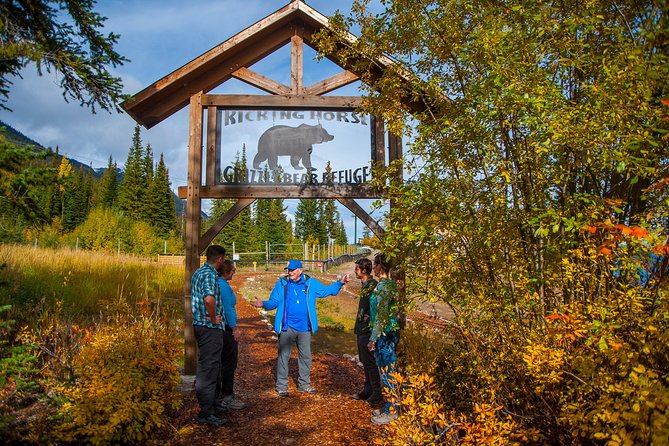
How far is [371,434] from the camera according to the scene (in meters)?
4.29

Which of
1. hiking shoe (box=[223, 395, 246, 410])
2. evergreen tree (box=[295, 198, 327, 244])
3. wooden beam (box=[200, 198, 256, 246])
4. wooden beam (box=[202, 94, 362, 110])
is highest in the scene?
evergreen tree (box=[295, 198, 327, 244])

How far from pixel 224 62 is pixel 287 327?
402 cm

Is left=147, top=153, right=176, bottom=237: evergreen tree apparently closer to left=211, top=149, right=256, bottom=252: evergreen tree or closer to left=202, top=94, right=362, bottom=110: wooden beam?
left=211, top=149, right=256, bottom=252: evergreen tree

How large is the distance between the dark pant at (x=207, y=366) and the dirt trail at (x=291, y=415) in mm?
233

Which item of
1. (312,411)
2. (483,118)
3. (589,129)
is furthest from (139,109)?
(589,129)

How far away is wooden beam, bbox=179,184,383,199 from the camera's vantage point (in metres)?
6.51

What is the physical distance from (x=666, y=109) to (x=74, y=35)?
6.22 m

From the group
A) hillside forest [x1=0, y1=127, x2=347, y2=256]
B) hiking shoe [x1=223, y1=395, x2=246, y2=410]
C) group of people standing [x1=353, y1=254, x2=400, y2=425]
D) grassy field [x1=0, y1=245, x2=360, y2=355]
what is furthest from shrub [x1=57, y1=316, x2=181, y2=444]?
hillside forest [x1=0, y1=127, x2=347, y2=256]

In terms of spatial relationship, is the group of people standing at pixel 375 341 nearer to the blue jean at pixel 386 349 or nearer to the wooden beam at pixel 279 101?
the blue jean at pixel 386 349

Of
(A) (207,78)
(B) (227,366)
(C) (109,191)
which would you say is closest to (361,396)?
(B) (227,366)

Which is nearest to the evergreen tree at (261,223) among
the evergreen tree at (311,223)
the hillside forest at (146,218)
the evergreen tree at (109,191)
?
the hillside forest at (146,218)

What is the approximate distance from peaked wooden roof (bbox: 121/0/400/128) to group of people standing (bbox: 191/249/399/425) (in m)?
2.82

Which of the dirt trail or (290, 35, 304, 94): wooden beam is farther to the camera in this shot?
(290, 35, 304, 94): wooden beam

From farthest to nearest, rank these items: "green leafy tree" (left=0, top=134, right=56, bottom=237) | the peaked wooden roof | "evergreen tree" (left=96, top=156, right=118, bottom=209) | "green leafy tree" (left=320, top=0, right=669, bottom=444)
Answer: "evergreen tree" (left=96, top=156, right=118, bottom=209) → the peaked wooden roof → "green leafy tree" (left=0, top=134, right=56, bottom=237) → "green leafy tree" (left=320, top=0, right=669, bottom=444)
